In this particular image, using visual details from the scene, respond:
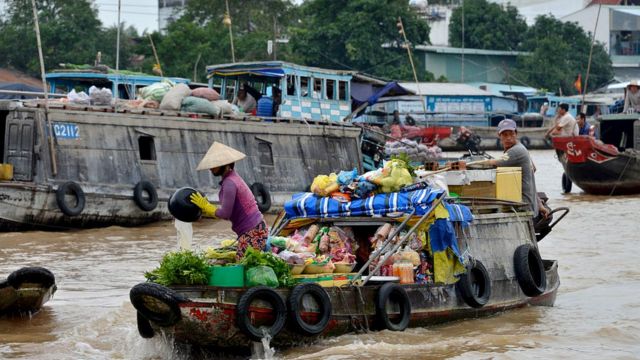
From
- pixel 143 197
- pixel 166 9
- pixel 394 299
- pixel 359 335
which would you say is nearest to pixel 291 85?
pixel 143 197

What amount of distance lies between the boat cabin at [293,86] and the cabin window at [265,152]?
109 centimetres

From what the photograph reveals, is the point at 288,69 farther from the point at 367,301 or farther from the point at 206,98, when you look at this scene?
the point at 367,301

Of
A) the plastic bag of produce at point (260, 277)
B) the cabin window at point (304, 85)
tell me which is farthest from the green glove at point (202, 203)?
the cabin window at point (304, 85)

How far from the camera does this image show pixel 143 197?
18.3 metres

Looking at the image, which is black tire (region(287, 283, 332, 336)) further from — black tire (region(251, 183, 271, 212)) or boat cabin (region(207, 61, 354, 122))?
boat cabin (region(207, 61, 354, 122))

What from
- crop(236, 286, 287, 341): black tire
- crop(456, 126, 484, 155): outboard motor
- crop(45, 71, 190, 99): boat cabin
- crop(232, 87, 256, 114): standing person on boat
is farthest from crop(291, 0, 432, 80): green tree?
crop(236, 286, 287, 341): black tire

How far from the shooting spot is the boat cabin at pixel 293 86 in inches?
866

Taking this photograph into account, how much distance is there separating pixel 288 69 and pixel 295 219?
39.3 ft

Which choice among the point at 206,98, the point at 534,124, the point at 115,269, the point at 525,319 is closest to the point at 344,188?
the point at 525,319

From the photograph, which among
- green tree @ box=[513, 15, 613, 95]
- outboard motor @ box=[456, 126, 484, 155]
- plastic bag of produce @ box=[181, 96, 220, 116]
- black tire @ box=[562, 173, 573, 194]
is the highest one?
green tree @ box=[513, 15, 613, 95]

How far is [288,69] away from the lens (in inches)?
866

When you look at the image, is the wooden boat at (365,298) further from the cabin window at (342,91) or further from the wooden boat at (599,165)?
the cabin window at (342,91)

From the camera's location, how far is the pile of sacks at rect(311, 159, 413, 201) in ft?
32.1

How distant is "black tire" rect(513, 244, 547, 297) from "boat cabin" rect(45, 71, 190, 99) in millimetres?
14966
